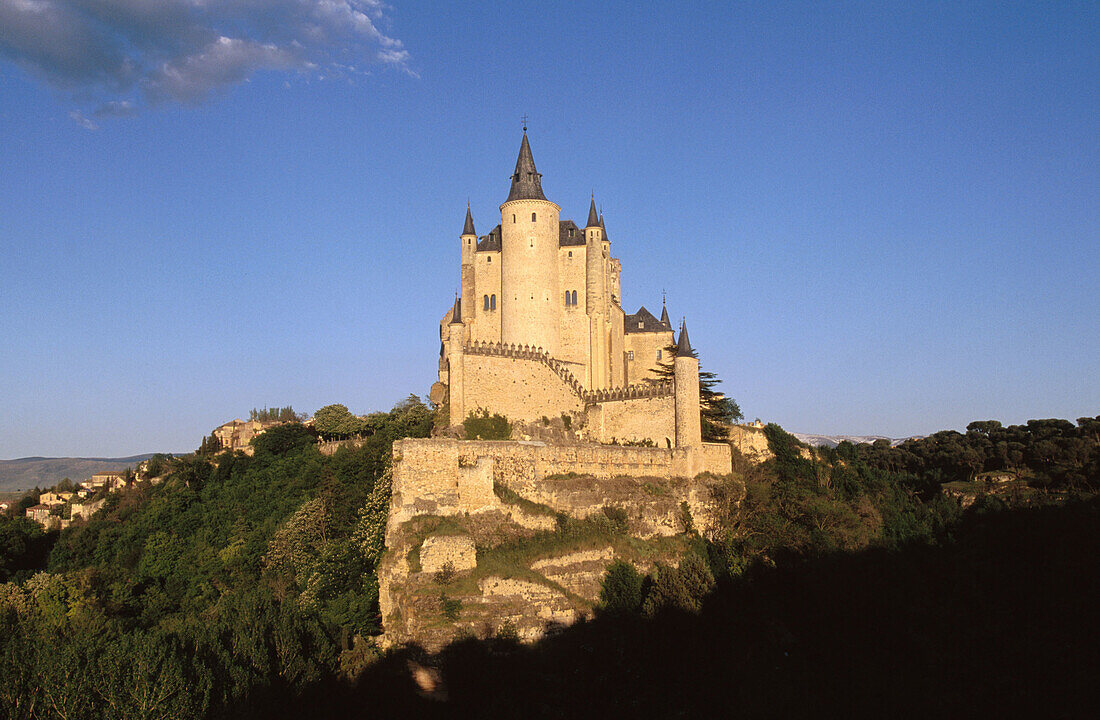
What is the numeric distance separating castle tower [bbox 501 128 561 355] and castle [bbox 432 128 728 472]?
5 centimetres

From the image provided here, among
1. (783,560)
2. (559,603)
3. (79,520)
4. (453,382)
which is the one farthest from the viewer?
(79,520)

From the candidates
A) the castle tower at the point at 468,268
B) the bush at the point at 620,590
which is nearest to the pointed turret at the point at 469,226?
the castle tower at the point at 468,268

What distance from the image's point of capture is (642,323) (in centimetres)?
5578

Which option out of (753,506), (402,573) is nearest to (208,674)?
(402,573)

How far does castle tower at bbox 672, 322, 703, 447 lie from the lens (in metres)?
43.8

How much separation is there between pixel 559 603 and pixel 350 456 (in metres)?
18.7

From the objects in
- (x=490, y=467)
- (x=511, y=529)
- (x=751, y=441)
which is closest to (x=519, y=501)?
(x=511, y=529)

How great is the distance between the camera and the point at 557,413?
47.2 meters

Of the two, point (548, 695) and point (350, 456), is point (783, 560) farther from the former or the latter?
point (350, 456)

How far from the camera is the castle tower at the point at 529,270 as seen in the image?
2015 inches

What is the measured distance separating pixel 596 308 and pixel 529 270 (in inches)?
170

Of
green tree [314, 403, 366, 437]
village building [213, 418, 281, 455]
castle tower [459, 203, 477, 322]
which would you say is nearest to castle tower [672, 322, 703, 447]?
castle tower [459, 203, 477, 322]

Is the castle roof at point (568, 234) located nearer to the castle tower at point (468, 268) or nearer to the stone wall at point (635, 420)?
the castle tower at point (468, 268)

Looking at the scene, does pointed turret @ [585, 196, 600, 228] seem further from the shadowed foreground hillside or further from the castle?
the shadowed foreground hillside
